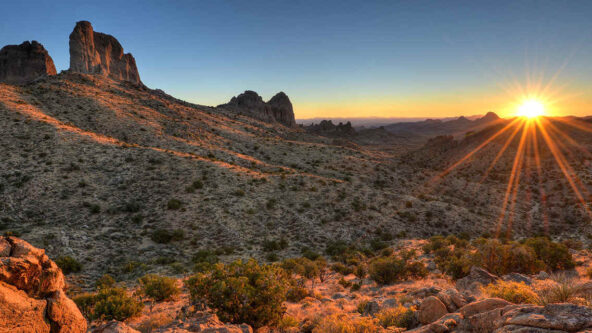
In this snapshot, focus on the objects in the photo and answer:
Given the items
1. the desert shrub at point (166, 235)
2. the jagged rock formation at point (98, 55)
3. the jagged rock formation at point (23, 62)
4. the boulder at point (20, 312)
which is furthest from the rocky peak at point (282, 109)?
the boulder at point (20, 312)

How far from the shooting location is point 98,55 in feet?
338

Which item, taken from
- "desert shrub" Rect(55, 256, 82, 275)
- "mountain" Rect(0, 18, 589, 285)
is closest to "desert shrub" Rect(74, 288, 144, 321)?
"mountain" Rect(0, 18, 589, 285)

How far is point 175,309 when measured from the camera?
9812 millimetres

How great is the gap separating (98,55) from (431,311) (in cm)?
13529

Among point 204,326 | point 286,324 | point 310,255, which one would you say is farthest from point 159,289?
point 310,255

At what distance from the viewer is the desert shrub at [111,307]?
8266 mm

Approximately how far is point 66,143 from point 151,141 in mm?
11471

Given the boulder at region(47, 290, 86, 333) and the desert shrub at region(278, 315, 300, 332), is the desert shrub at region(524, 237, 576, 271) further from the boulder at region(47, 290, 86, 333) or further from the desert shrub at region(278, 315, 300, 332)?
the boulder at region(47, 290, 86, 333)

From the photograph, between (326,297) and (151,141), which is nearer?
(326,297)

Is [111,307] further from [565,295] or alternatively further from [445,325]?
[565,295]

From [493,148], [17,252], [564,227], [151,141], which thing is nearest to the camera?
[17,252]

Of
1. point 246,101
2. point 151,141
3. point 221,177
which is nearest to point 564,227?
point 221,177

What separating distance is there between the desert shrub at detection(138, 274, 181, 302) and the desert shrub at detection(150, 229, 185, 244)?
28.5 ft

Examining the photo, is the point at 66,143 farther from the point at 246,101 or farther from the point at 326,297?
the point at 246,101
